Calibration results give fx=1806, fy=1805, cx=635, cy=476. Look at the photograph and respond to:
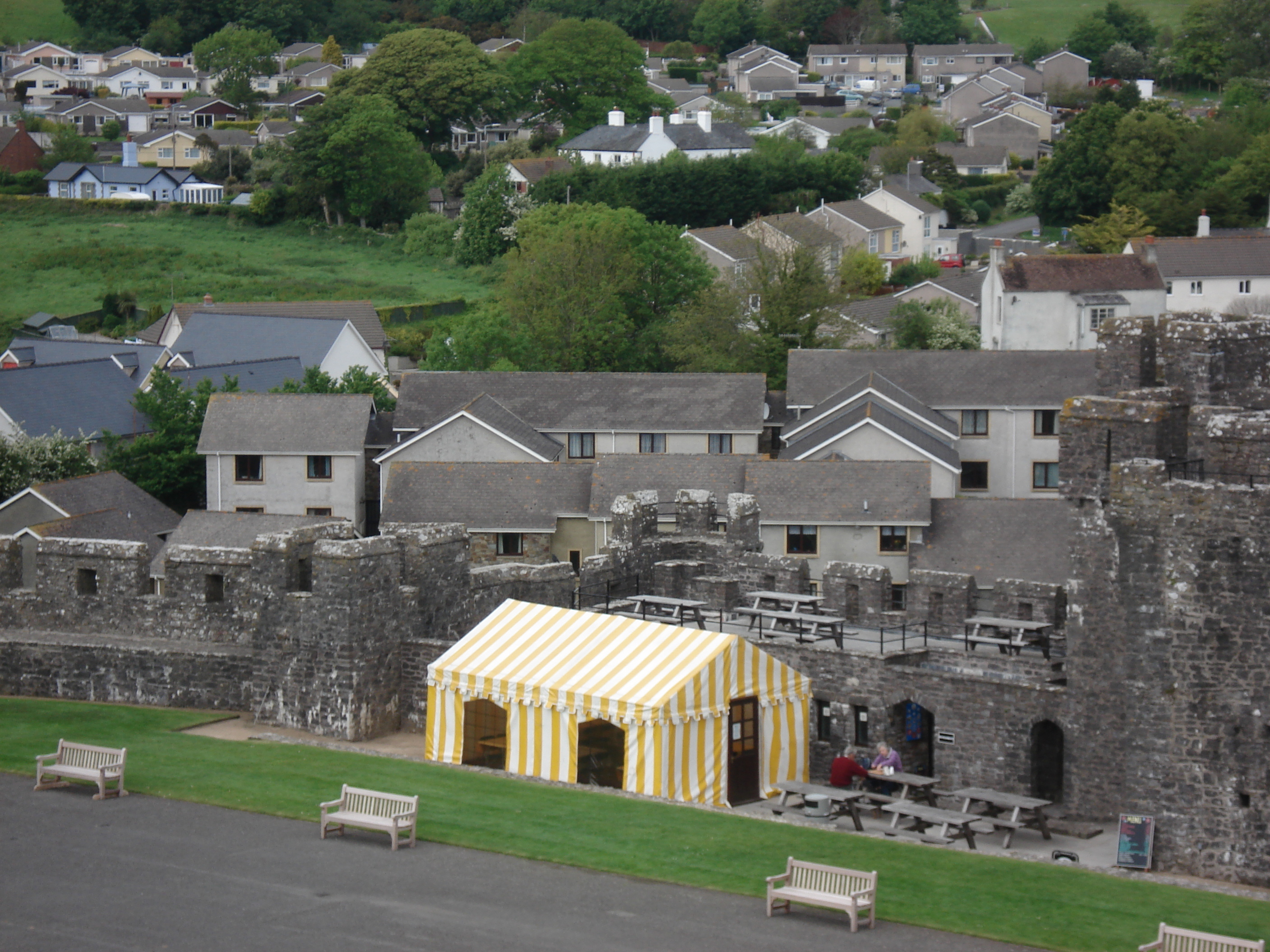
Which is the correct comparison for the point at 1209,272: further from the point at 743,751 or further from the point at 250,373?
the point at 743,751

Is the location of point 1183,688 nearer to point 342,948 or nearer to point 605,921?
point 605,921

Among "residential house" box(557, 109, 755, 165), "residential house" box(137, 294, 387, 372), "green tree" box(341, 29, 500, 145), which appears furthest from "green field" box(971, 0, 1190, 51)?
"residential house" box(137, 294, 387, 372)

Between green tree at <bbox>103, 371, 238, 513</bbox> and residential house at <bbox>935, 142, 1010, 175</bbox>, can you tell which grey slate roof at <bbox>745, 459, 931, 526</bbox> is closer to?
green tree at <bbox>103, 371, 238, 513</bbox>

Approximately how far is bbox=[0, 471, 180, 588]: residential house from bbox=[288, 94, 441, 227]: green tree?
64.7 meters

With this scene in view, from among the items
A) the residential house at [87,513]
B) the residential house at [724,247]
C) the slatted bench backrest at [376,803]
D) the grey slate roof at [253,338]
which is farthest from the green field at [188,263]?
the slatted bench backrest at [376,803]

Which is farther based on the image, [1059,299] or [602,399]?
[1059,299]

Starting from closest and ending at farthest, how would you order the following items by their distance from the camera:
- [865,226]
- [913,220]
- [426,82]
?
[865,226]
[913,220]
[426,82]

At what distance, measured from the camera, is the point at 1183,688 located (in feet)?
78.5

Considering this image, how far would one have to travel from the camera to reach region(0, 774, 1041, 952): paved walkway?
19047 mm

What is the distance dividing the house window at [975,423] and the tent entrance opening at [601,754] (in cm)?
3461

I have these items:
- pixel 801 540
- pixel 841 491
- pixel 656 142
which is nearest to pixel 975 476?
pixel 841 491

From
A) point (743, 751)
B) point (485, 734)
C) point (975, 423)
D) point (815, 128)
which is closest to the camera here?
point (743, 751)

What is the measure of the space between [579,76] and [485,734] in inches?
4450

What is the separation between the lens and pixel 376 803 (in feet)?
74.6
